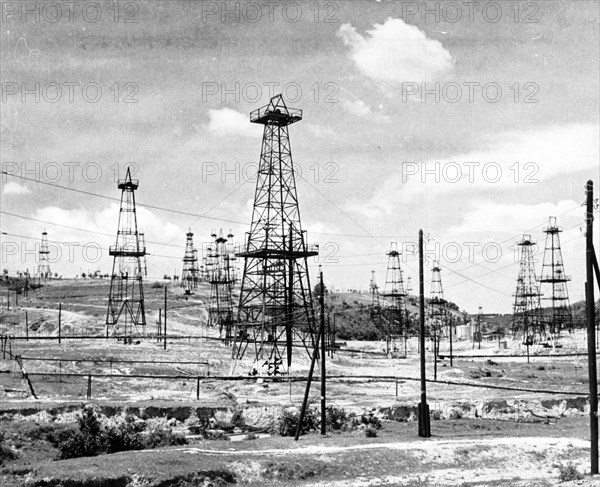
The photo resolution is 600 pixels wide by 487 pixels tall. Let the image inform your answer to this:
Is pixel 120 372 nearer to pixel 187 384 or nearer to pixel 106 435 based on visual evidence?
pixel 187 384

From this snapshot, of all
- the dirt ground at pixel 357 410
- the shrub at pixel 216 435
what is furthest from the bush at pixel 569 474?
the shrub at pixel 216 435

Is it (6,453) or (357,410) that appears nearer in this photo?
(6,453)

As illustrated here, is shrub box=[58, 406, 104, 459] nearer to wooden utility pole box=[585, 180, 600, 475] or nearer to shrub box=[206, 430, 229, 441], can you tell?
shrub box=[206, 430, 229, 441]

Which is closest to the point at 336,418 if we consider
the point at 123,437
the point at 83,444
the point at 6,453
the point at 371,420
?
the point at 371,420

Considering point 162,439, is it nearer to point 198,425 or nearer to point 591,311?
point 198,425

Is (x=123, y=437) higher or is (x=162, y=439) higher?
(x=123, y=437)

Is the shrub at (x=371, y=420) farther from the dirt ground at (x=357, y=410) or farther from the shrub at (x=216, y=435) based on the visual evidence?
the shrub at (x=216, y=435)

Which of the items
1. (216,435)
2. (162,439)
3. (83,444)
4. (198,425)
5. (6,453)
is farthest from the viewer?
(198,425)

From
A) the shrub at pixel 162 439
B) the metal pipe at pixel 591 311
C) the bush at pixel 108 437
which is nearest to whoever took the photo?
the metal pipe at pixel 591 311

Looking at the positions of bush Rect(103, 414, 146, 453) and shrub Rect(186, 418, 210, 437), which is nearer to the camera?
bush Rect(103, 414, 146, 453)

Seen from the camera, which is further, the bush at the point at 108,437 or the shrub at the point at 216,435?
the shrub at the point at 216,435

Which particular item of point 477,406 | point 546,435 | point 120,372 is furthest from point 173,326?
point 546,435

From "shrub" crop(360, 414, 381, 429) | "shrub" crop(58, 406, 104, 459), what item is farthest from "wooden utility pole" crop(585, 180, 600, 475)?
"shrub" crop(58, 406, 104, 459)
